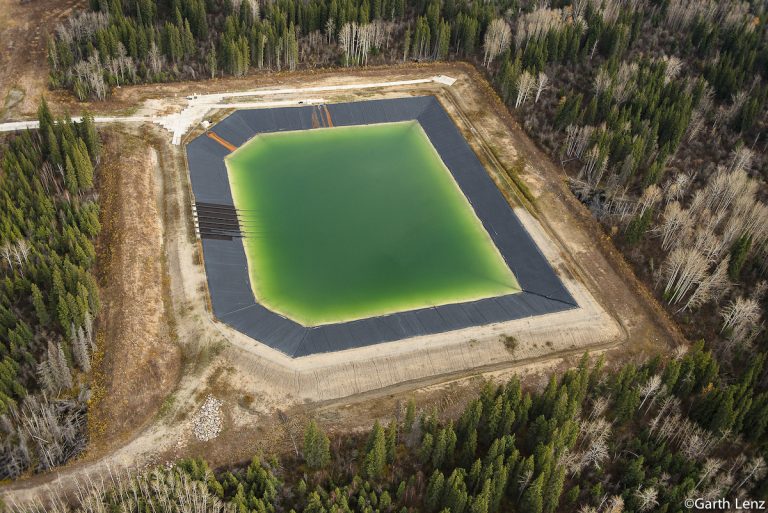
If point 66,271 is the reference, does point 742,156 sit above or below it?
above

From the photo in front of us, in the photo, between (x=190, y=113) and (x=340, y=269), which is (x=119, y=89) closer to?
(x=190, y=113)

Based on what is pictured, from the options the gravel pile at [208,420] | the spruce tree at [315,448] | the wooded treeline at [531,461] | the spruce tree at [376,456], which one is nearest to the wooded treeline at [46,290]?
the wooded treeline at [531,461]

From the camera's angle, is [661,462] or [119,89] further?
[119,89]

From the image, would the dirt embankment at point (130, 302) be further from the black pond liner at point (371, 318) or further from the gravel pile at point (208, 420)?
the black pond liner at point (371, 318)

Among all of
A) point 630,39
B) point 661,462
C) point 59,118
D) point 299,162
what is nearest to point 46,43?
point 59,118

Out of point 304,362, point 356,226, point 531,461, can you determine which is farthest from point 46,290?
point 531,461
